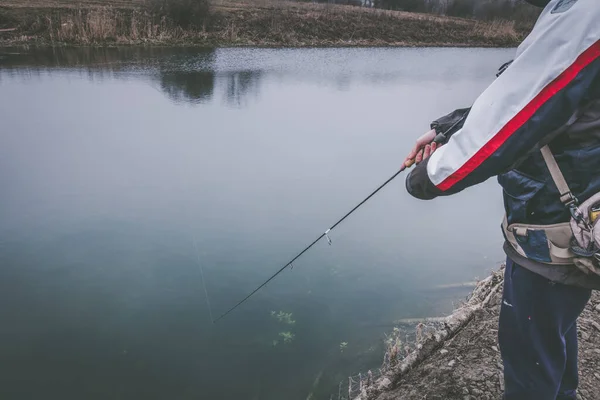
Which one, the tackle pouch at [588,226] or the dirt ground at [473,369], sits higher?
the tackle pouch at [588,226]

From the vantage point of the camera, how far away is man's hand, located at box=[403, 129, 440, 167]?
1.47m

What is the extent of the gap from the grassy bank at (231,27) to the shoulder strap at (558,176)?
48.2 ft

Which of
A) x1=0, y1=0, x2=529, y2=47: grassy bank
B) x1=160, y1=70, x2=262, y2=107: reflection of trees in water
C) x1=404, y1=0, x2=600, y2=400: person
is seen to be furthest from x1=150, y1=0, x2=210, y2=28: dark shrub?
x1=404, y1=0, x2=600, y2=400: person

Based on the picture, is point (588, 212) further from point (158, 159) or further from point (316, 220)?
point (158, 159)

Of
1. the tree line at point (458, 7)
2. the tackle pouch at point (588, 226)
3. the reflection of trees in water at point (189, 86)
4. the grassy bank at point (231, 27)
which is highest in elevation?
the tree line at point (458, 7)

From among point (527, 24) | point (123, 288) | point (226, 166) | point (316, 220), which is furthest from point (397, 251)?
point (527, 24)

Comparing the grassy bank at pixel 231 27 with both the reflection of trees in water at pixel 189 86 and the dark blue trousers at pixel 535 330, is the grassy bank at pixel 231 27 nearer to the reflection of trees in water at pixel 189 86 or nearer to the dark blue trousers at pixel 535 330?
the reflection of trees in water at pixel 189 86

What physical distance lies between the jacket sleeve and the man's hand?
0.81ft

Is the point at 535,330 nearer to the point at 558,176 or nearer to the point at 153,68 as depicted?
the point at 558,176

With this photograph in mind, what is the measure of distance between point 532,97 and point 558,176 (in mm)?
244

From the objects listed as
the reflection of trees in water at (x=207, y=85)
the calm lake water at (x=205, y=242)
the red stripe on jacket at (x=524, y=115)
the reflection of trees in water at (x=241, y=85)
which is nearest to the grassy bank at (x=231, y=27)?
the reflection of trees in water at (x=207, y=85)

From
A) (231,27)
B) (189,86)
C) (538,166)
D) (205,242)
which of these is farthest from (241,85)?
(538,166)

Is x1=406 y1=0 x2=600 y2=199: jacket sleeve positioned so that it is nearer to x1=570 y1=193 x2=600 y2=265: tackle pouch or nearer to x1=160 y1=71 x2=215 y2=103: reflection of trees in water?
x1=570 y1=193 x2=600 y2=265: tackle pouch

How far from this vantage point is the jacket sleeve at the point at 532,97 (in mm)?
928
